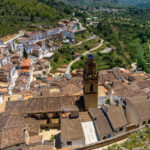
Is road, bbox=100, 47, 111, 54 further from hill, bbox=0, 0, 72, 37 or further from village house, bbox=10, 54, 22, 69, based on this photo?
village house, bbox=10, 54, 22, 69

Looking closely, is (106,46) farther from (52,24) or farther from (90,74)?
(90,74)

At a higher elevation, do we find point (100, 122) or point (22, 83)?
point (100, 122)

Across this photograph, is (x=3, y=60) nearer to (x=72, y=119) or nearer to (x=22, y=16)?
(x=72, y=119)

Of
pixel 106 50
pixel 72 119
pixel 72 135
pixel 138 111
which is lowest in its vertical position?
pixel 72 135

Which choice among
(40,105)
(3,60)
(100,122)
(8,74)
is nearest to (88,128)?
(100,122)

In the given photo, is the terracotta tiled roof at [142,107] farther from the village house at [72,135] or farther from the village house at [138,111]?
the village house at [72,135]

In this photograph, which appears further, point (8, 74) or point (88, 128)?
point (8, 74)

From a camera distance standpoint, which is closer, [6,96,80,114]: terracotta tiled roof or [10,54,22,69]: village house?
[6,96,80,114]: terracotta tiled roof

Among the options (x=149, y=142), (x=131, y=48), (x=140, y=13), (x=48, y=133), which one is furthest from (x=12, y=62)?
(x=140, y=13)

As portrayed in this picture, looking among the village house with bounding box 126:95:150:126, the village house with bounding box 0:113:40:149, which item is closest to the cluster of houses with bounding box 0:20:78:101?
the village house with bounding box 0:113:40:149
